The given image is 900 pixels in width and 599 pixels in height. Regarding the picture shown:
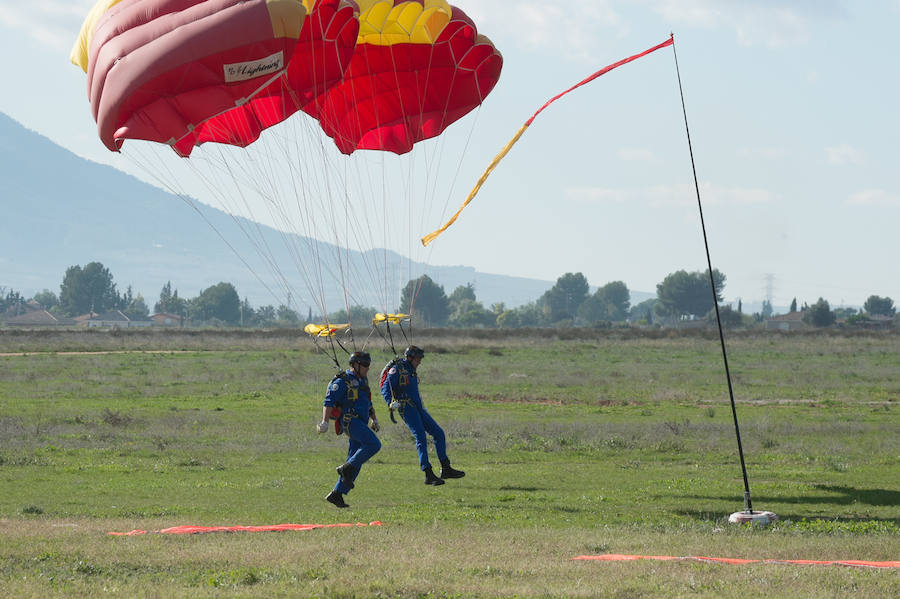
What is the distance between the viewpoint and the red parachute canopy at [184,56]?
532 inches

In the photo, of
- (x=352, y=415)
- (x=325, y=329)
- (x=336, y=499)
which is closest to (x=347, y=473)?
(x=336, y=499)

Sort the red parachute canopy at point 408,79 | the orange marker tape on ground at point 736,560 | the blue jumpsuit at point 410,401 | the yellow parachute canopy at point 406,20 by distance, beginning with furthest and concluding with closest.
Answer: the red parachute canopy at point 408,79 < the yellow parachute canopy at point 406,20 < the blue jumpsuit at point 410,401 < the orange marker tape on ground at point 736,560

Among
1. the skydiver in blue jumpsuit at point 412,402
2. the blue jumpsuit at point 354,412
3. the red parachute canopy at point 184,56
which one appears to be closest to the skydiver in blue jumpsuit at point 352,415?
the blue jumpsuit at point 354,412

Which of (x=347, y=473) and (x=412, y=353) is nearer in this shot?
(x=347, y=473)

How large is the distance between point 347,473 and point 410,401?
1.74 meters

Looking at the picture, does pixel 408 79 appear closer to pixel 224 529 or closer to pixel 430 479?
pixel 430 479

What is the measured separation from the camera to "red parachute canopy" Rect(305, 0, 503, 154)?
1705 centimetres

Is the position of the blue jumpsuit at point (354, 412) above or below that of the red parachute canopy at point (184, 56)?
below

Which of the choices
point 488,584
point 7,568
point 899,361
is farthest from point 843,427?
point 899,361

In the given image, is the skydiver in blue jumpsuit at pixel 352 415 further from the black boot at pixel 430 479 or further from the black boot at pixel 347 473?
the black boot at pixel 430 479

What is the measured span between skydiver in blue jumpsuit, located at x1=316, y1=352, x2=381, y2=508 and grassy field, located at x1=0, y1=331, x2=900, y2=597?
0.48 metres

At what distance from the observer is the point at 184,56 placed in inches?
532

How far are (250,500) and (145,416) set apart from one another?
44.6 feet

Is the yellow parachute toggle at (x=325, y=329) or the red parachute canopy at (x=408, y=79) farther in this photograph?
the red parachute canopy at (x=408, y=79)
